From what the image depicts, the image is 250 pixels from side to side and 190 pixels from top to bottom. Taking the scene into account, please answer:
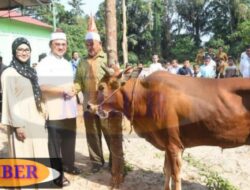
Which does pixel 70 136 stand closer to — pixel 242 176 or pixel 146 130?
pixel 146 130

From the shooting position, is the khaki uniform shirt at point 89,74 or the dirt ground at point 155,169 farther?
the dirt ground at point 155,169

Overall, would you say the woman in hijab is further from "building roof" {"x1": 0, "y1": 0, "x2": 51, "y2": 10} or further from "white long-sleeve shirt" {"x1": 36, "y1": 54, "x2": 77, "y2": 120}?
"building roof" {"x1": 0, "y1": 0, "x2": 51, "y2": 10}

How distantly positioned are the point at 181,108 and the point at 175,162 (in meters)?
0.60

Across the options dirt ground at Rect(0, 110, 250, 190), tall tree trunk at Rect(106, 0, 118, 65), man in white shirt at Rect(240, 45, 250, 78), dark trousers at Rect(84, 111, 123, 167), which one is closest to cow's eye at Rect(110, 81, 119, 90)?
dark trousers at Rect(84, 111, 123, 167)

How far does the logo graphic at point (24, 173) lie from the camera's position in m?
5.02

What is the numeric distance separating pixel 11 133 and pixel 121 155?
1476mm

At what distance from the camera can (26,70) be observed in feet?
15.3

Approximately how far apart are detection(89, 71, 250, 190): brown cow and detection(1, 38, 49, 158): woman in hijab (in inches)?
32.5

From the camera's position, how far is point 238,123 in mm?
4270

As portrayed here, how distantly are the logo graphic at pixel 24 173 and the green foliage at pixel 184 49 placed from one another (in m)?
36.5

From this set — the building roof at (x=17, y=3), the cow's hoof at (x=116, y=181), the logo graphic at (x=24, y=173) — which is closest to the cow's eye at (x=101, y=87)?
the logo graphic at (x=24, y=173)

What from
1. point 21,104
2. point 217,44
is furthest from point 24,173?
point 217,44

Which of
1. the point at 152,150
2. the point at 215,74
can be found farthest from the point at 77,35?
the point at 152,150

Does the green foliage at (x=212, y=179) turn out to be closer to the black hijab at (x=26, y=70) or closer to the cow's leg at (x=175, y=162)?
the cow's leg at (x=175, y=162)
